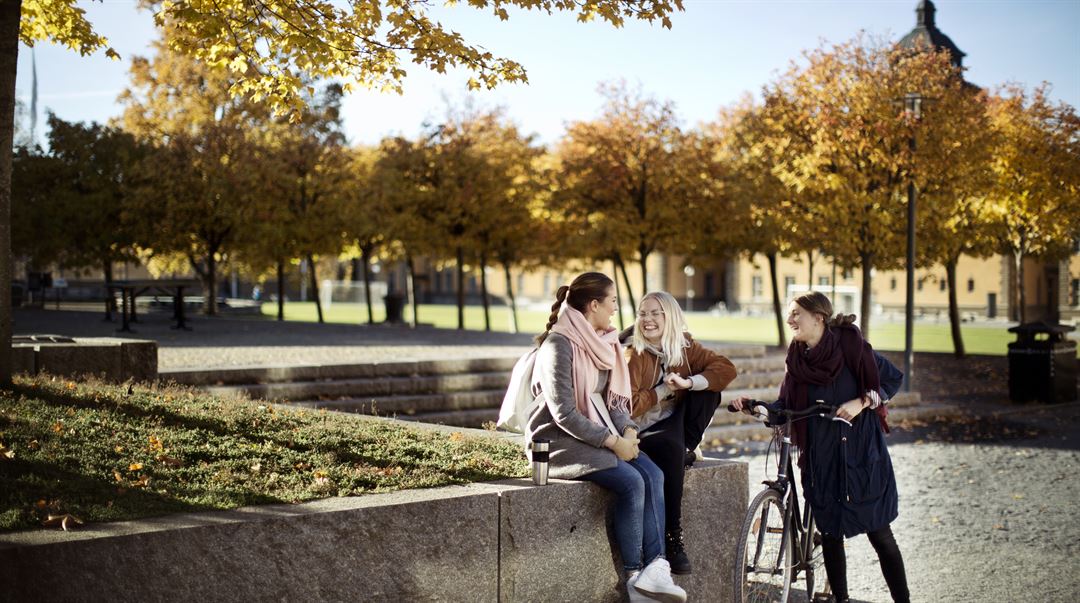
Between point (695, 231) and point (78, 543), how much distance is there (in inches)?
1039

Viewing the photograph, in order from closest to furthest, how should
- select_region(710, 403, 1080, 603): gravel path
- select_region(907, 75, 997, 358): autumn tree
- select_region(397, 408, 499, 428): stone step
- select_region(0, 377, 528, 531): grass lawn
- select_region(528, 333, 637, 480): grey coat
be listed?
select_region(0, 377, 528, 531): grass lawn
select_region(528, 333, 637, 480): grey coat
select_region(710, 403, 1080, 603): gravel path
select_region(397, 408, 499, 428): stone step
select_region(907, 75, 997, 358): autumn tree

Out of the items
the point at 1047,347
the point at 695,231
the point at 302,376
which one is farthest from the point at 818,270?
the point at 302,376

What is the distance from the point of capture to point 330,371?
1265cm

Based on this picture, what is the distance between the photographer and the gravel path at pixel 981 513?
7.21 meters

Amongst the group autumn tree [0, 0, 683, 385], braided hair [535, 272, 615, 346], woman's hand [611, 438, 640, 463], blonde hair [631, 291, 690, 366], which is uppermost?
autumn tree [0, 0, 683, 385]

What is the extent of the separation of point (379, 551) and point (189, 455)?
1.83m

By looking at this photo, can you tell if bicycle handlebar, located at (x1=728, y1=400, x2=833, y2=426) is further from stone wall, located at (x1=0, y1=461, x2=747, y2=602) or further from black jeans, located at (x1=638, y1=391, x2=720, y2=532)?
stone wall, located at (x1=0, y1=461, x2=747, y2=602)

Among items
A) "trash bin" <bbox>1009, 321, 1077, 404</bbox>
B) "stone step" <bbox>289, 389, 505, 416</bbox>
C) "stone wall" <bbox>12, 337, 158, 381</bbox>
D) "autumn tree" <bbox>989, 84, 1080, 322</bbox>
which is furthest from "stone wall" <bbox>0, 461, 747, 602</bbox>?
"autumn tree" <bbox>989, 84, 1080, 322</bbox>

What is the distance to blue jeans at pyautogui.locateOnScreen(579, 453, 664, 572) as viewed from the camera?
5496 millimetres

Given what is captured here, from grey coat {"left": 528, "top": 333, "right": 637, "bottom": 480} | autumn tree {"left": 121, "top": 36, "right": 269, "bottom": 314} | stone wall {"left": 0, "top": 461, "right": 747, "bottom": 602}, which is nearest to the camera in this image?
stone wall {"left": 0, "top": 461, "right": 747, "bottom": 602}

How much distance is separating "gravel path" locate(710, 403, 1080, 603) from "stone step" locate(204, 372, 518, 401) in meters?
3.20

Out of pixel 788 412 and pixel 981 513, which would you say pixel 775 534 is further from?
pixel 981 513

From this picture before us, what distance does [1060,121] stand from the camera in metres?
26.8

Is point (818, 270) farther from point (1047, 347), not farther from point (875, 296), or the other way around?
point (1047, 347)
